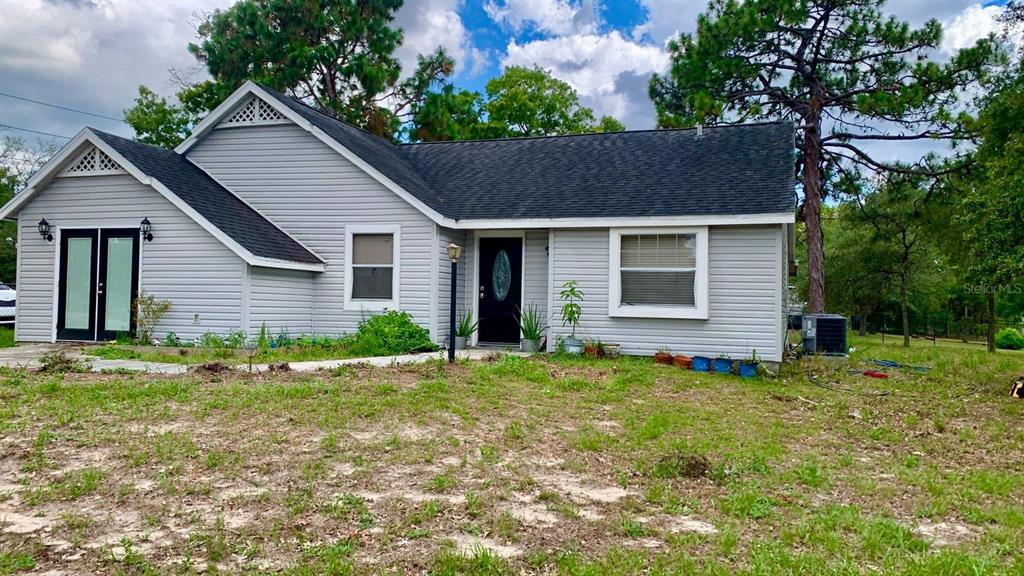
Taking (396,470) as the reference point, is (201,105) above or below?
above

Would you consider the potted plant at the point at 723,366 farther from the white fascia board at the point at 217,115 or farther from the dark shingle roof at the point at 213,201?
the white fascia board at the point at 217,115

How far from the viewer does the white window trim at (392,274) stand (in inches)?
466

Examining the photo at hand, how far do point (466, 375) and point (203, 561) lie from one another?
17.0 feet

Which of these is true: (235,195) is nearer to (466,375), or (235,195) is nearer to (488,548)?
(466,375)

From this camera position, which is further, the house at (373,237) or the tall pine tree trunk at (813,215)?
the tall pine tree trunk at (813,215)

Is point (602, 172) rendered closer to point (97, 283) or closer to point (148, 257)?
point (148, 257)

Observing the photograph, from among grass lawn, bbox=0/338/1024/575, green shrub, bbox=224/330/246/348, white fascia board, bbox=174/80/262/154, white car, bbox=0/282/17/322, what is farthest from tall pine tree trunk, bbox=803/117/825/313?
white car, bbox=0/282/17/322

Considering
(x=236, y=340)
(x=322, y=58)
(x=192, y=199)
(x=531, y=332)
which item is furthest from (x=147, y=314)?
(x=322, y=58)

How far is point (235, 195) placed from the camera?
12.9 metres

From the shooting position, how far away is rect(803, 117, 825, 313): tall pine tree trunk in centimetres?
1862

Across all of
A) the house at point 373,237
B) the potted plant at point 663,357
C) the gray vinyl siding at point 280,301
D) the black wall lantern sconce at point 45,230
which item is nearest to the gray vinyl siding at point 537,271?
the house at point 373,237

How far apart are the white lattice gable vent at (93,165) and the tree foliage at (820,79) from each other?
1539cm

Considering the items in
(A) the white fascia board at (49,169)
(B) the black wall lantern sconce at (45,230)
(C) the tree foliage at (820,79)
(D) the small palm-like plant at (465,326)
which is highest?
(C) the tree foliage at (820,79)

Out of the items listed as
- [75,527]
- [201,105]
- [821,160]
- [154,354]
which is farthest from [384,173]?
[201,105]
